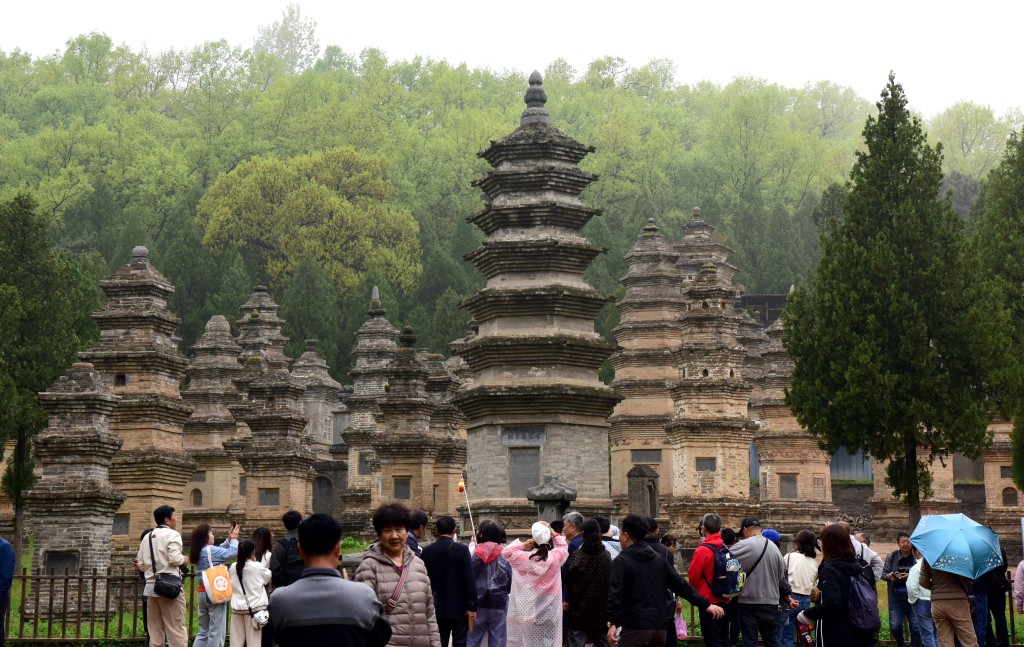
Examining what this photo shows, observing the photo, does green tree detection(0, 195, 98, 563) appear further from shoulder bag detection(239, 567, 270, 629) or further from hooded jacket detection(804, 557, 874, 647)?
hooded jacket detection(804, 557, 874, 647)

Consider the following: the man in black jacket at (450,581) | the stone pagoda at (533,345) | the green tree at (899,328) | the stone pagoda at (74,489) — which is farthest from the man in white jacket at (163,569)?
the green tree at (899,328)

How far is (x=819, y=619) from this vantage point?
12695mm

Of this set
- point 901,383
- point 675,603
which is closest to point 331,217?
point 901,383

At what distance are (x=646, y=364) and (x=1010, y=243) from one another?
11.3 metres

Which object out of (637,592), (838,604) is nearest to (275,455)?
Answer: (637,592)

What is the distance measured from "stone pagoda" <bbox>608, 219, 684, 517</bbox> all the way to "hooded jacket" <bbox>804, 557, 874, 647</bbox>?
26.9m

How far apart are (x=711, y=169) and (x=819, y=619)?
259 ft

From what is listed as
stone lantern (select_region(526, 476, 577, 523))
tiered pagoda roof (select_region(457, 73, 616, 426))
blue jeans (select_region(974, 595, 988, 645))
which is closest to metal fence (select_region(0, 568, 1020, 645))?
blue jeans (select_region(974, 595, 988, 645))

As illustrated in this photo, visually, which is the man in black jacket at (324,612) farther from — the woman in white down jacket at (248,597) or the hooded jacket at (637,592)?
the woman in white down jacket at (248,597)

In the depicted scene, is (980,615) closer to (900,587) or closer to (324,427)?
(900,587)

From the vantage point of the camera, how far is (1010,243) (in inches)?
1438

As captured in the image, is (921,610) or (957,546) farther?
(921,610)

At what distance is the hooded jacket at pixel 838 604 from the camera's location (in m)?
12.5

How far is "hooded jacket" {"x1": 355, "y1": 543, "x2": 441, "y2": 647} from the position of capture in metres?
10.9
